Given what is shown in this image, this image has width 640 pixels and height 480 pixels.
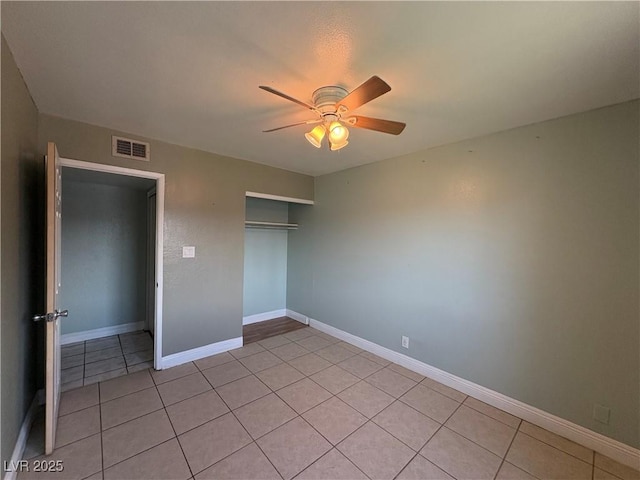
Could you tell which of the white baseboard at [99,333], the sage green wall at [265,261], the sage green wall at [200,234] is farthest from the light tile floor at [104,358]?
the sage green wall at [265,261]

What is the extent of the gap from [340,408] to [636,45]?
3.04 meters

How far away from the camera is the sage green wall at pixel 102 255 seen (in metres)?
3.78

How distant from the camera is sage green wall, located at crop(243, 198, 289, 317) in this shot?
4.61 meters

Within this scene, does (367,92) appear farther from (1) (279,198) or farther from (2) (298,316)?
(2) (298,316)

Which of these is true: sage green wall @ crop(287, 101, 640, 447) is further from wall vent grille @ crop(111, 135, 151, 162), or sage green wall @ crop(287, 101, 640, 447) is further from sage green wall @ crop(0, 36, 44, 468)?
sage green wall @ crop(0, 36, 44, 468)

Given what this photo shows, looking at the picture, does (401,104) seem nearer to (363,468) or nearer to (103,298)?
(363,468)

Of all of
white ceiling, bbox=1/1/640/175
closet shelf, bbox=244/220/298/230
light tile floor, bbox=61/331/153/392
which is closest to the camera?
white ceiling, bbox=1/1/640/175

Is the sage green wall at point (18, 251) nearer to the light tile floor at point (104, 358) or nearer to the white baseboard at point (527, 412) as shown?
the light tile floor at point (104, 358)

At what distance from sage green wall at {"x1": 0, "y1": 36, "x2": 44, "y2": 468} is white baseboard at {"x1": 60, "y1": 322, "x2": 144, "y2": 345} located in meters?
1.71

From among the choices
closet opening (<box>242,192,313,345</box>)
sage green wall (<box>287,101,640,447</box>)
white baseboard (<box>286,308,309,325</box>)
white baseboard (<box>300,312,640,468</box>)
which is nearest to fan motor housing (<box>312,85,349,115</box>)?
sage green wall (<box>287,101,640,447</box>)

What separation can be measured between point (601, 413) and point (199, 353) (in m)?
3.79

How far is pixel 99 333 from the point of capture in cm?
396

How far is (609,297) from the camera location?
1.96 meters

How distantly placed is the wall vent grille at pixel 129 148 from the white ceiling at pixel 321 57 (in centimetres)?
31
